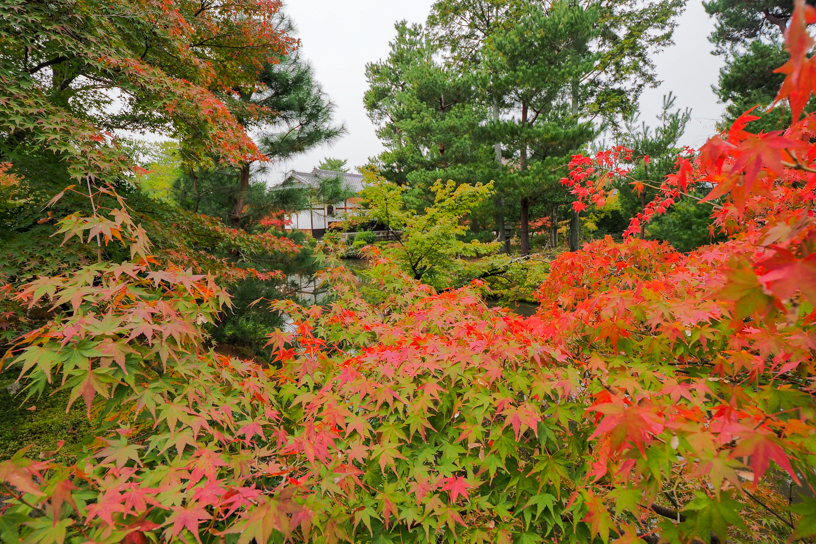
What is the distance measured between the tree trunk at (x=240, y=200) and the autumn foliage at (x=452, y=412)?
20.3 feet

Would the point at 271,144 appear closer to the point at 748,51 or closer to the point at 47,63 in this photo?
the point at 47,63

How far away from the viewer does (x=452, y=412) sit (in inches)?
67.9

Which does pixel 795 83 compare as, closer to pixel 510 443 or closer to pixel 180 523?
pixel 510 443

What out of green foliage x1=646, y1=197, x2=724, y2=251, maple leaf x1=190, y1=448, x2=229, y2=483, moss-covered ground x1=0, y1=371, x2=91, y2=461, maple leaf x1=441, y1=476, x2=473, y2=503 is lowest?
moss-covered ground x1=0, y1=371, x2=91, y2=461

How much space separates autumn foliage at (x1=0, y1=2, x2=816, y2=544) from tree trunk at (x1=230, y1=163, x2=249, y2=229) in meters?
6.19

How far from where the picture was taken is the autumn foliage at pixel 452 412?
37.2 inches

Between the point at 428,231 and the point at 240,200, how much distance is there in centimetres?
401

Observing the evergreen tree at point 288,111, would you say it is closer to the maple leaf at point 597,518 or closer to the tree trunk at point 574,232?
the maple leaf at point 597,518

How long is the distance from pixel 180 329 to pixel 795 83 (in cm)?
190

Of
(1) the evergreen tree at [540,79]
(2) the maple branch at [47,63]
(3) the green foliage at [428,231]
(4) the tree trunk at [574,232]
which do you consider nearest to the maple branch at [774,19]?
(1) the evergreen tree at [540,79]

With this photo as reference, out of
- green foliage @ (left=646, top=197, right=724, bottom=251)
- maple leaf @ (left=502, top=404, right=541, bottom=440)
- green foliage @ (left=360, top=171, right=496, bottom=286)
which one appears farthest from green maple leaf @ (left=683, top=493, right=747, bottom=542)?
green foliage @ (left=646, top=197, right=724, bottom=251)

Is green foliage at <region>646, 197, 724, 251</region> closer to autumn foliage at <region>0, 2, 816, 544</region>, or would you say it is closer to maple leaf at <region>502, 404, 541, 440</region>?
autumn foliage at <region>0, 2, 816, 544</region>

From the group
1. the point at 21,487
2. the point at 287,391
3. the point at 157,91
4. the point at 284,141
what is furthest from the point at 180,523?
the point at 284,141

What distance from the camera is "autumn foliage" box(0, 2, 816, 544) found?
945mm
